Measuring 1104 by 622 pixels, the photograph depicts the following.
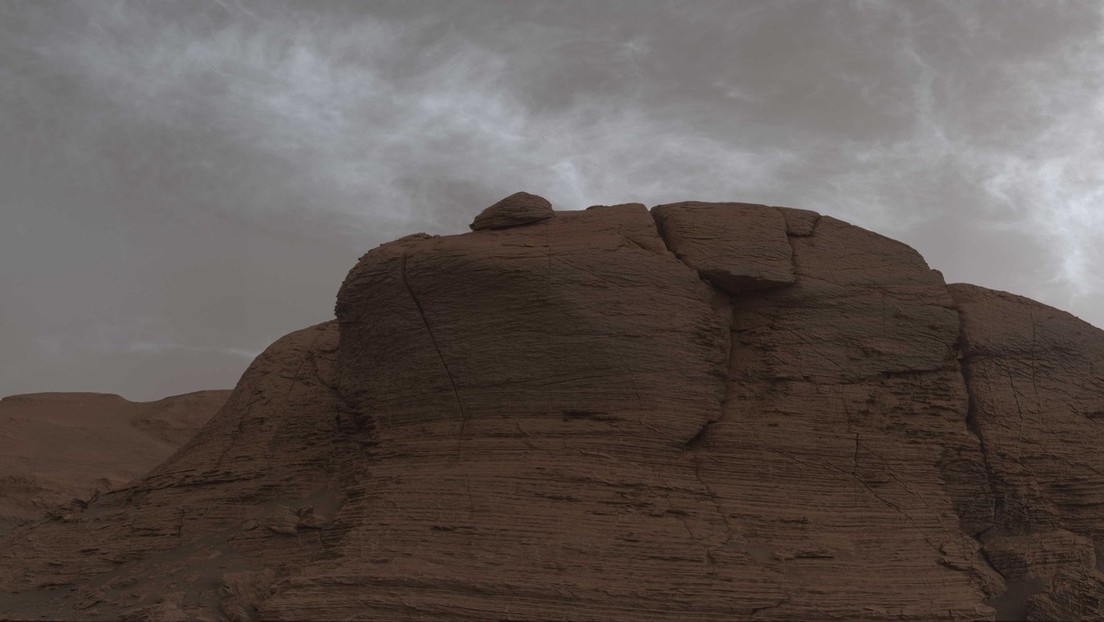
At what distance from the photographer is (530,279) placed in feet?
43.5

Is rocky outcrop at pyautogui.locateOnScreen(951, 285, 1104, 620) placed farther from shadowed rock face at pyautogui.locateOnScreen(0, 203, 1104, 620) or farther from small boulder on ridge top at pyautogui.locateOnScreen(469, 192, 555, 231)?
small boulder on ridge top at pyautogui.locateOnScreen(469, 192, 555, 231)

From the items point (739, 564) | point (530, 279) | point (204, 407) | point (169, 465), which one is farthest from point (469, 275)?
point (204, 407)

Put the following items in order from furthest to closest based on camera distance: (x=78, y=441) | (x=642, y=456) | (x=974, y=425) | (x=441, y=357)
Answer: (x=78, y=441) < (x=974, y=425) < (x=441, y=357) < (x=642, y=456)

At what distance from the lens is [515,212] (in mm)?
14680

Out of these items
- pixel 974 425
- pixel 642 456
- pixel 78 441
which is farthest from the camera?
pixel 78 441

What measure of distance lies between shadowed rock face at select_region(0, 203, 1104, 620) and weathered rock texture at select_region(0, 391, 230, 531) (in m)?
8.96

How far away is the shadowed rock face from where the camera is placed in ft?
38.4

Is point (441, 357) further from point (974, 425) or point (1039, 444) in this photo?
point (1039, 444)

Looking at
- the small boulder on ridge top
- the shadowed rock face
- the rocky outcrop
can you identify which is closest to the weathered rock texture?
the shadowed rock face

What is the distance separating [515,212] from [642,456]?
4.19 metres

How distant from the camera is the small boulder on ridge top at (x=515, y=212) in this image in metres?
14.7

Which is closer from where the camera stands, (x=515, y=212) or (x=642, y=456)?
(x=642, y=456)

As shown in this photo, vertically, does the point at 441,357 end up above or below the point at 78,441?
below

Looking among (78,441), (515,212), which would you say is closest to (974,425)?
(515,212)
